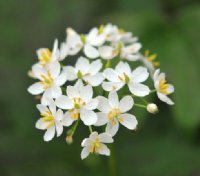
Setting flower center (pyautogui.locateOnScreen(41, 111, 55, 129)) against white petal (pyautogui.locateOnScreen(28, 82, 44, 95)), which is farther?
white petal (pyautogui.locateOnScreen(28, 82, 44, 95))

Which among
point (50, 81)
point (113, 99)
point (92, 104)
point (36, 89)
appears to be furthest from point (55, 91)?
point (113, 99)

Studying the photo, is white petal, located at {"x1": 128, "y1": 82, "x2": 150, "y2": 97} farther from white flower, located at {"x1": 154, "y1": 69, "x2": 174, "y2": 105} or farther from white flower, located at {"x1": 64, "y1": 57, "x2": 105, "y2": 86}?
white flower, located at {"x1": 64, "y1": 57, "x2": 105, "y2": 86}

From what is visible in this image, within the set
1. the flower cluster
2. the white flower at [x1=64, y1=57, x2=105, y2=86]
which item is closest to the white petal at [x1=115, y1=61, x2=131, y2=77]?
the flower cluster

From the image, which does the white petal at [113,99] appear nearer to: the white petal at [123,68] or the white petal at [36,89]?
the white petal at [123,68]

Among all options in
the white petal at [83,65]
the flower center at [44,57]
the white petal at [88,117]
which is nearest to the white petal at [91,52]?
the white petal at [83,65]

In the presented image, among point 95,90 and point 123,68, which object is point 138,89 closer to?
point 123,68
